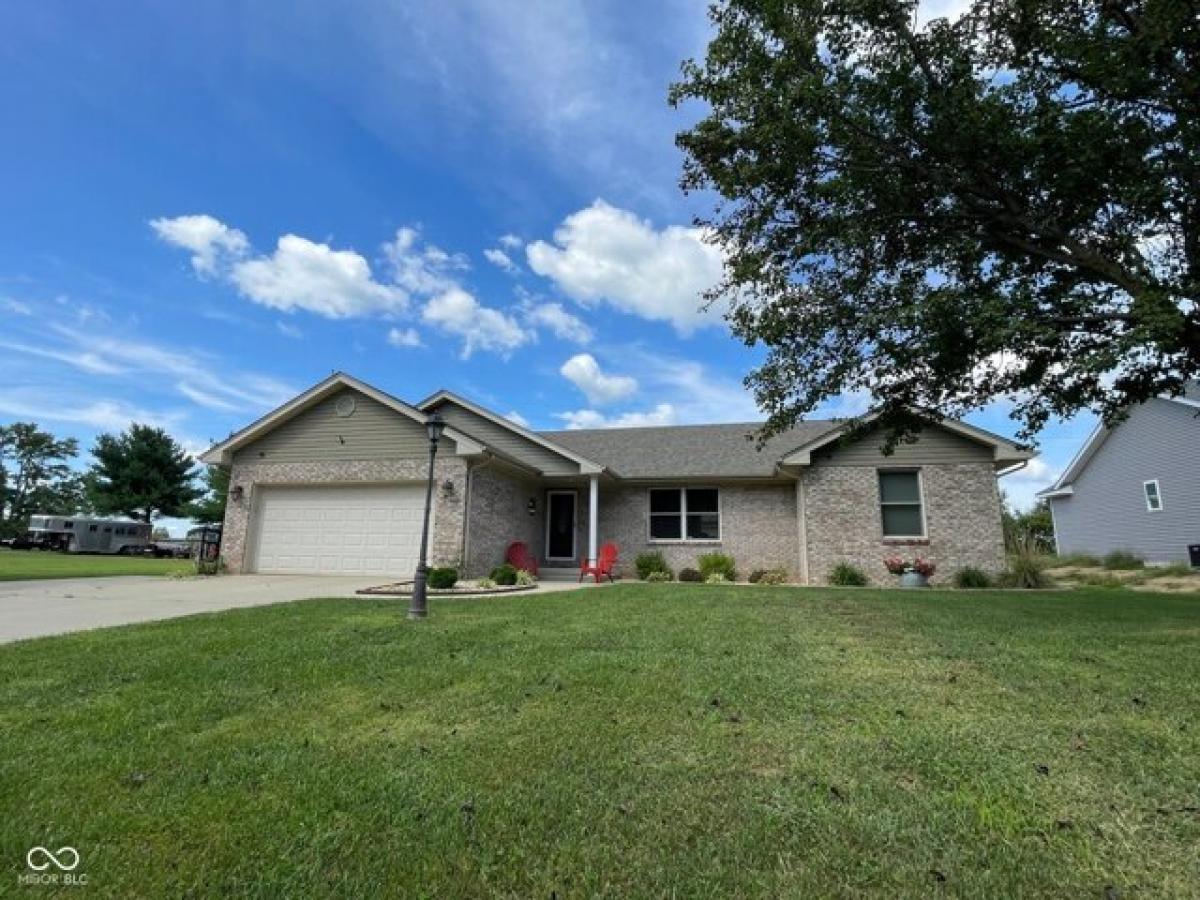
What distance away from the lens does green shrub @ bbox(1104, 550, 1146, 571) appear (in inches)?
773

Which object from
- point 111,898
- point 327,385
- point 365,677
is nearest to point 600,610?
point 365,677

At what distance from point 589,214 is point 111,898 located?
52.3ft

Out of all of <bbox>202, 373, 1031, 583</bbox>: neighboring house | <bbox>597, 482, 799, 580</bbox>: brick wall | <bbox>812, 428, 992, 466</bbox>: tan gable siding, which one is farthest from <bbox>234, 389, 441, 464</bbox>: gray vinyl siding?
<bbox>812, 428, 992, 466</bbox>: tan gable siding

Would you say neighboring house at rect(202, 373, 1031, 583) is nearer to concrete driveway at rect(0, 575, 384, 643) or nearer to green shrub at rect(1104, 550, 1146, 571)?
concrete driveway at rect(0, 575, 384, 643)

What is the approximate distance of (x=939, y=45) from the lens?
8672mm

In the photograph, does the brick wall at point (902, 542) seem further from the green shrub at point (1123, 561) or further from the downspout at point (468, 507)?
the downspout at point (468, 507)

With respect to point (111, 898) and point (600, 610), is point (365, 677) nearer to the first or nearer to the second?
point (111, 898)

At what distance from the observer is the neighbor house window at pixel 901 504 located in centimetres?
1591

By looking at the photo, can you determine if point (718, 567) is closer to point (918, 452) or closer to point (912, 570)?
point (912, 570)

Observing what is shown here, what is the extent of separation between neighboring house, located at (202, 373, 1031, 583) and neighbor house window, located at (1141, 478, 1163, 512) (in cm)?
921

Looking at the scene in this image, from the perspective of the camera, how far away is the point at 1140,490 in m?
21.3

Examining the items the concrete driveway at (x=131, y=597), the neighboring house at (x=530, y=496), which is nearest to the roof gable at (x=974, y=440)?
the neighboring house at (x=530, y=496)

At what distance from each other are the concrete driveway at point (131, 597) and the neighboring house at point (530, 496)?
58.3 inches

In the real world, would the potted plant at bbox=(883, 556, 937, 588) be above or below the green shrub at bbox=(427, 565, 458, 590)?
above
